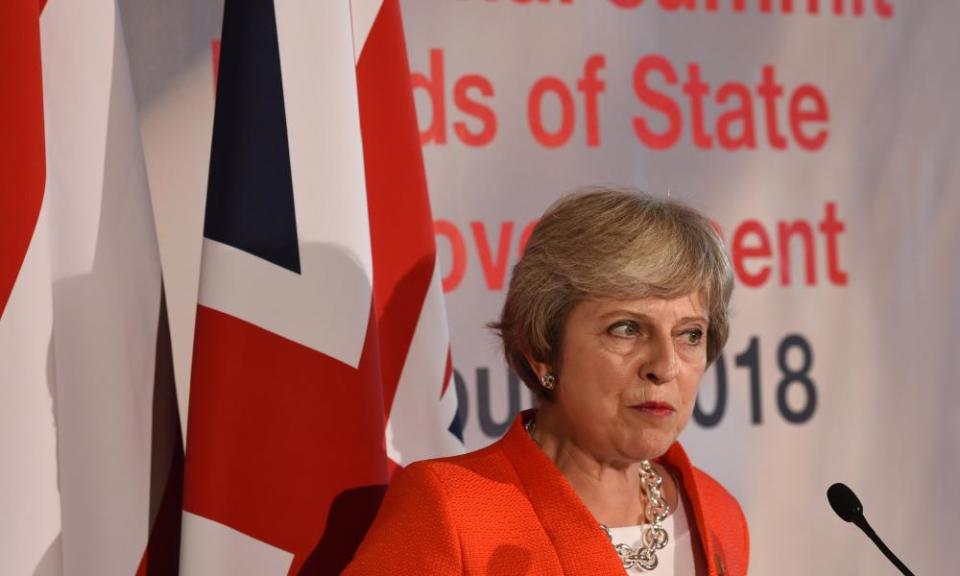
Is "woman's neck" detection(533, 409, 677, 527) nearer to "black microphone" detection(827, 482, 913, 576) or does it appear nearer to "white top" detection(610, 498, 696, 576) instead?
"white top" detection(610, 498, 696, 576)

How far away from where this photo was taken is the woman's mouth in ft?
5.94

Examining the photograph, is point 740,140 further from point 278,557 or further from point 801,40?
point 278,557

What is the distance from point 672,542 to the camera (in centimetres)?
199

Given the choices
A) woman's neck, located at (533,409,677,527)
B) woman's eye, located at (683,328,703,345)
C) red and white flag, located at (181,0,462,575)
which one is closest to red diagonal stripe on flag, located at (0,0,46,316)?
red and white flag, located at (181,0,462,575)

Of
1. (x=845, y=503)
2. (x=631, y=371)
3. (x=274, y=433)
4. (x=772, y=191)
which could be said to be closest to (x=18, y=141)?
(x=274, y=433)

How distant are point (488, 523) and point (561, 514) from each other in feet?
0.40

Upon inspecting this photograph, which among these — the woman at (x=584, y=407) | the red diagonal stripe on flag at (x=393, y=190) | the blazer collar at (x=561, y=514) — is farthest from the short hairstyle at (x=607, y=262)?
the red diagonal stripe on flag at (x=393, y=190)

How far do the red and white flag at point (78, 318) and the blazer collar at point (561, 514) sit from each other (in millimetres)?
552

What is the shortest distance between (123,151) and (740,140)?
4.81 ft

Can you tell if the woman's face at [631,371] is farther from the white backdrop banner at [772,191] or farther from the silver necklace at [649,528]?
the white backdrop banner at [772,191]

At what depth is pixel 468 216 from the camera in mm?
2590

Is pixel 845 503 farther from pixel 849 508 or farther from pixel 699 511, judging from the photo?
pixel 699 511

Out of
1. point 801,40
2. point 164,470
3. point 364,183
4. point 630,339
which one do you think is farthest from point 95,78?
point 801,40

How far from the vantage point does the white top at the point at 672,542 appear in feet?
6.33
